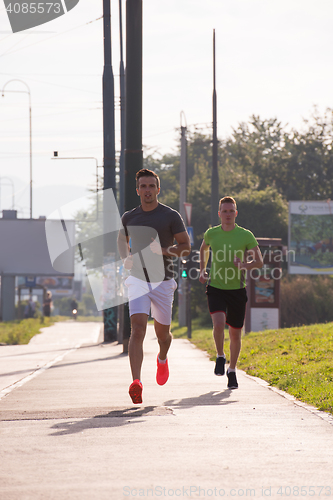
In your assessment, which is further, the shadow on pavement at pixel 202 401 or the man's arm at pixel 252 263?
the man's arm at pixel 252 263

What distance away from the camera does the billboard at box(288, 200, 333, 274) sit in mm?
34781

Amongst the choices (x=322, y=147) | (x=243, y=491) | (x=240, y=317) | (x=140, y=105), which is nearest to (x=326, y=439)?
(x=243, y=491)

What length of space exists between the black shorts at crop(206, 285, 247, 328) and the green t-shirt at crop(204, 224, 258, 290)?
55 millimetres

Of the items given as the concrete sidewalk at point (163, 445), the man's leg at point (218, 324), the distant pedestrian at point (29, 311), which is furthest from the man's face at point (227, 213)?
the distant pedestrian at point (29, 311)

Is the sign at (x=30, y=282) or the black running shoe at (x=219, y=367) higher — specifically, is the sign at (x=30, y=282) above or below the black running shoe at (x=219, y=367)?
below

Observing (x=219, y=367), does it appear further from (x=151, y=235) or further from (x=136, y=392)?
(x=151, y=235)

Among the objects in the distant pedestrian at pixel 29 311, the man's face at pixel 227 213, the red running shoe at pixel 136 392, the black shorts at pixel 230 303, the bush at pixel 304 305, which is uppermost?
the man's face at pixel 227 213

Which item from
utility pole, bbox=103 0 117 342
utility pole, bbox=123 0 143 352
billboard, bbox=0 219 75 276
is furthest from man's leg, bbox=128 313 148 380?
billboard, bbox=0 219 75 276

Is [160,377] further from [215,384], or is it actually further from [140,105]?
[140,105]

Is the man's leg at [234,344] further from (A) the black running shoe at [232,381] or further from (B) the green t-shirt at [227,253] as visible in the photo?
(B) the green t-shirt at [227,253]

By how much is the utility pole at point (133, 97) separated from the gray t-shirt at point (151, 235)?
6.05m

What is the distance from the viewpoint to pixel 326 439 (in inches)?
198

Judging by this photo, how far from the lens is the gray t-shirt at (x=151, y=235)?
21.6 ft

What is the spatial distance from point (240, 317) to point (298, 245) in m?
27.5
